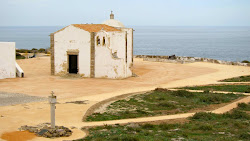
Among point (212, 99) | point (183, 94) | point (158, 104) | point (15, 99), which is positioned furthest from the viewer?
point (183, 94)

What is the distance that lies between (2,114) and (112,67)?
15191 mm

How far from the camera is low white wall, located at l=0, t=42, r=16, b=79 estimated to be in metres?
31.6

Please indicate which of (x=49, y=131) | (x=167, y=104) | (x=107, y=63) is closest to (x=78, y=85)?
(x=107, y=63)

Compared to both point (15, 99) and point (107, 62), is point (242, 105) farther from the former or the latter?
point (107, 62)

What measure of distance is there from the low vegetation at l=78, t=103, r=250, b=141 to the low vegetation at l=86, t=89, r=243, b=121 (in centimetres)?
221

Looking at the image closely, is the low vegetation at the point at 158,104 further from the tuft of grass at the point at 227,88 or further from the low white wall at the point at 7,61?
the low white wall at the point at 7,61

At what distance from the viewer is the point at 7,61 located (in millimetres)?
31859

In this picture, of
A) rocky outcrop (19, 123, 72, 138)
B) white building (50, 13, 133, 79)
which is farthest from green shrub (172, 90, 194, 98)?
rocky outcrop (19, 123, 72, 138)

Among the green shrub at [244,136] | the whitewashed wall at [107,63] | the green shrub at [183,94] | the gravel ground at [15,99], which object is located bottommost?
the green shrub at [244,136]

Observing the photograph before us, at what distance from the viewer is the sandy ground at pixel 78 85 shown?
17.4 meters

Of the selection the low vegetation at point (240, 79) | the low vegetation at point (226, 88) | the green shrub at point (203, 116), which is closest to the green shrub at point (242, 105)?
the green shrub at point (203, 116)

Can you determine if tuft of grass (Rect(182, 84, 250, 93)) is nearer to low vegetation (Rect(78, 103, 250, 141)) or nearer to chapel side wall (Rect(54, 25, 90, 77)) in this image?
low vegetation (Rect(78, 103, 250, 141))

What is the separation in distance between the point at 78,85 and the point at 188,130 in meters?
14.7

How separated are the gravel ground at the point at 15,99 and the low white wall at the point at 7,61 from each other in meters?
7.99
